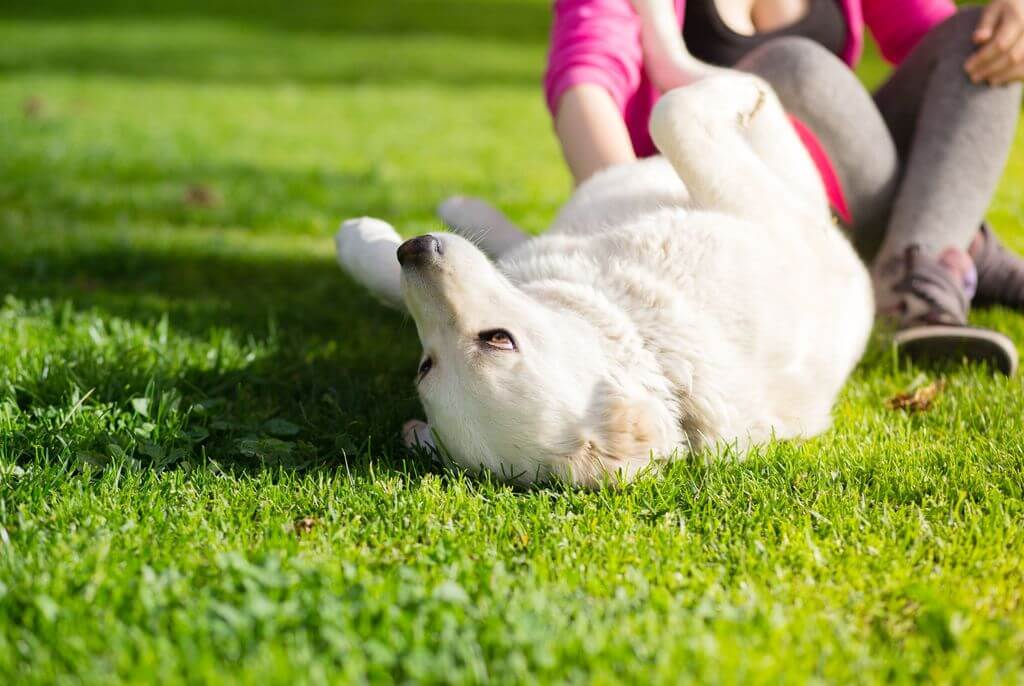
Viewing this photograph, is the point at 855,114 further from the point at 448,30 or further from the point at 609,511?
the point at 448,30

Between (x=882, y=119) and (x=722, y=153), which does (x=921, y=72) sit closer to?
(x=882, y=119)

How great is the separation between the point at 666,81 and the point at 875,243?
117 cm

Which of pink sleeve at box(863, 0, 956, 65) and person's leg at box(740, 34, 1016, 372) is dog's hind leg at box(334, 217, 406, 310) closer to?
person's leg at box(740, 34, 1016, 372)

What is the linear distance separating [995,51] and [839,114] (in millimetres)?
647

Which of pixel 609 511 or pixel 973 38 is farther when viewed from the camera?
pixel 973 38

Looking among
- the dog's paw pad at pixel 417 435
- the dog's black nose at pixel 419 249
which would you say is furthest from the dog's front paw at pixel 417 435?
the dog's black nose at pixel 419 249

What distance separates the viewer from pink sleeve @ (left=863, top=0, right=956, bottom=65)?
4.61 metres

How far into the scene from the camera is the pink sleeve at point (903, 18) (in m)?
4.61

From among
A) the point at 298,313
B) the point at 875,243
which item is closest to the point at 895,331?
the point at 875,243

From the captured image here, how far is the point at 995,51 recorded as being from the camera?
3.90 meters

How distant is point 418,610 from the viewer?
6.54 ft

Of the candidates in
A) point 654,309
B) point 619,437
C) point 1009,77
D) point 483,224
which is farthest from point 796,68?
point 619,437

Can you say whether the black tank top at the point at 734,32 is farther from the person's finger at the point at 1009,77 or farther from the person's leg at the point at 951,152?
the person's finger at the point at 1009,77

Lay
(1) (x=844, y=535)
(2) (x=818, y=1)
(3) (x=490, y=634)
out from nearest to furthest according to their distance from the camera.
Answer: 1. (3) (x=490, y=634)
2. (1) (x=844, y=535)
3. (2) (x=818, y=1)
